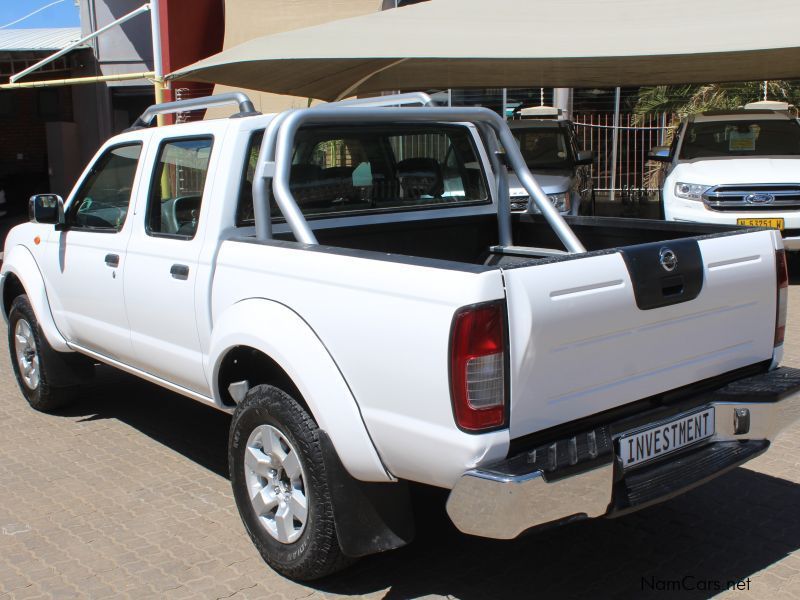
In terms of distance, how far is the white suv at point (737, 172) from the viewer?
383 inches

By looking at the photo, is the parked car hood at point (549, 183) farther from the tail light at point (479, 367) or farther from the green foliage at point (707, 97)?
the tail light at point (479, 367)

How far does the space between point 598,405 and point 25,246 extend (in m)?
4.09

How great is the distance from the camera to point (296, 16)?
14812 mm

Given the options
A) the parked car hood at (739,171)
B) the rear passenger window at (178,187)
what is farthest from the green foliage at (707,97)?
the rear passenger window at (178,187)

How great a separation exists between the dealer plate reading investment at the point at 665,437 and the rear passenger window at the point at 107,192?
2906 millimetres

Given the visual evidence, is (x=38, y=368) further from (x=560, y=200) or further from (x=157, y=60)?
(x=157, y=60)

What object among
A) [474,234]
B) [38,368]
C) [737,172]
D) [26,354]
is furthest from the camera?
[737,172]

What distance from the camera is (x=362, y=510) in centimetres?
327

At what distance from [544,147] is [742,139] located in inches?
106

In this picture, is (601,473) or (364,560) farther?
(364,560)

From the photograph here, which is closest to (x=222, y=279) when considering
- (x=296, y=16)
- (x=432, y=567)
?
(x=432, y=567)

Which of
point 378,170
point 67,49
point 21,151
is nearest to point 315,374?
point 378,170

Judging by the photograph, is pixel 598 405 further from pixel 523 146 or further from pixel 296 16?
pixel 296 16

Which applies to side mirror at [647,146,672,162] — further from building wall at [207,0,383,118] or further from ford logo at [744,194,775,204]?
building wall at [207,0,383,118]
